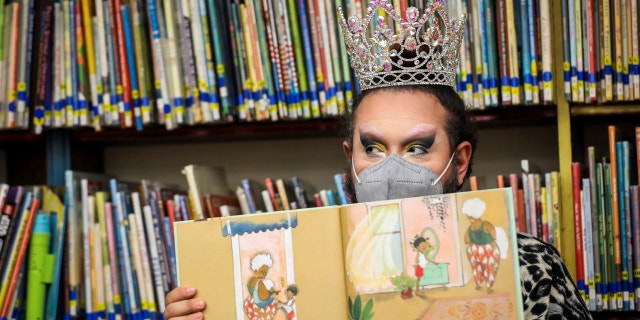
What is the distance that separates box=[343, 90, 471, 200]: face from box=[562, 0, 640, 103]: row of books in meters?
0.57

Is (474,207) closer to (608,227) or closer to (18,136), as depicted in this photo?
(608,227)

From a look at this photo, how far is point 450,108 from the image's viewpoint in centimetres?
151

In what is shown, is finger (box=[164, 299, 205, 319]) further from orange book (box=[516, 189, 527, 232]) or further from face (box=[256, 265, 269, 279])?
orange book (box=[516, 189, 527, 232])

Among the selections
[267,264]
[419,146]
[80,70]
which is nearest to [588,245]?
[419,146]

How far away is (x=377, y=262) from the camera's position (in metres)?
1.13

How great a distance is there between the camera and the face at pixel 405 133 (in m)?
1.43

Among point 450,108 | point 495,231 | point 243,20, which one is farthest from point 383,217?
point 243,20

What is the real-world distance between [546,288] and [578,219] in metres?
0.66

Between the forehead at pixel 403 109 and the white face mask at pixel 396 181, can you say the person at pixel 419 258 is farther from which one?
the forehead at pixel 403 109

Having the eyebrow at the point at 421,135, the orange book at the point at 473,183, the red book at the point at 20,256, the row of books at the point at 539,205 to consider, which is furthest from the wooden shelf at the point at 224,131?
the eyebrow at the point at 421,135

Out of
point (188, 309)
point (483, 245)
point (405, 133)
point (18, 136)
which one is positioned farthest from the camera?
point (18, 136)

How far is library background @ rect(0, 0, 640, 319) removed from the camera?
6.34 ft

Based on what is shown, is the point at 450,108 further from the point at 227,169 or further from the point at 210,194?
the point at 227,169

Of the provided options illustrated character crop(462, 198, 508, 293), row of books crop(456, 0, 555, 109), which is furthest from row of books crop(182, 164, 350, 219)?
illustrated character crop(462, 198, 508, 293)
